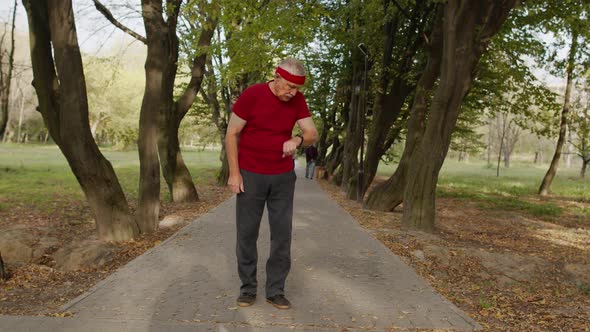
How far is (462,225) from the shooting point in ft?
41.6

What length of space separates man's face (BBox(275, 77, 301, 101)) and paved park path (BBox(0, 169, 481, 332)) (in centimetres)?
195

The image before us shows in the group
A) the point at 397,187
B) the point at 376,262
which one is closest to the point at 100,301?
the point at 376,262

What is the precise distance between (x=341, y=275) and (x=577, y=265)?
4.20 m

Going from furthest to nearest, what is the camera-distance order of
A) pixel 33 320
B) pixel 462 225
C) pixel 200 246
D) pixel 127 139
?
pixel 127 139, pixel 462 225, pixel 200 246, pixel 33 320

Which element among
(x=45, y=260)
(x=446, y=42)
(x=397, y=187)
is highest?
(x=446, y=42)

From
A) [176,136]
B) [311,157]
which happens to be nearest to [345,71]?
[311,157]

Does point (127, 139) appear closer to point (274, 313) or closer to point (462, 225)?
point (462, 225)

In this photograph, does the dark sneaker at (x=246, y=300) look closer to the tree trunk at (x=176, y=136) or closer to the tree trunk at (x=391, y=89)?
the tree trunk at (x=176, y=136)

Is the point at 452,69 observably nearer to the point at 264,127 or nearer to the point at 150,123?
the point at 150,123

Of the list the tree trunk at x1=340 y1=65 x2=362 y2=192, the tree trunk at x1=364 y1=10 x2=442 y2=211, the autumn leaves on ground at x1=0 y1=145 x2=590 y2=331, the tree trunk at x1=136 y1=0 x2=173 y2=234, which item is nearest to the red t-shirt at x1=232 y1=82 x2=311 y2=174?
the autumn leaves on ground at x1=0 y1=145 x2=590 y2=331

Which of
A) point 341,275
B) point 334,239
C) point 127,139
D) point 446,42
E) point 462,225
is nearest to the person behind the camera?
point 341,275

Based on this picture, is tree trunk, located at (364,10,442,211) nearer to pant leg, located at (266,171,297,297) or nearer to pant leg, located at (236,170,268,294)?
pant leg, located at (266,171,297,297)

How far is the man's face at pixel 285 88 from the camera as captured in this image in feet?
13.9

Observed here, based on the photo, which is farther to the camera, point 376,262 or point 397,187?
point 397,187
